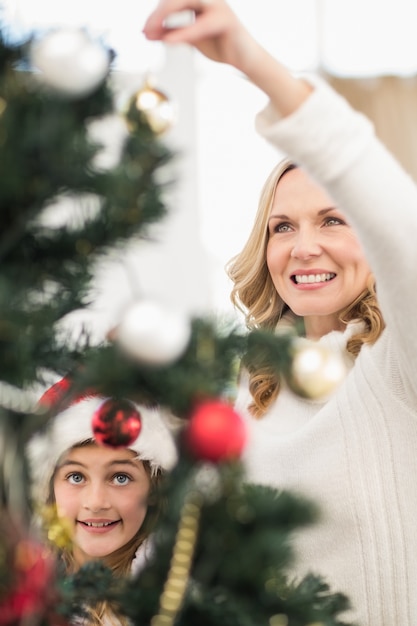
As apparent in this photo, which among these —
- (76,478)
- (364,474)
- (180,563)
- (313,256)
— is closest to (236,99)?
(313,256)

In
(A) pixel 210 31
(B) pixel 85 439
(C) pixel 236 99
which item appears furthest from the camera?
(C) pixel 236 99

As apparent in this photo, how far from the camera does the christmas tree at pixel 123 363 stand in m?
0.52

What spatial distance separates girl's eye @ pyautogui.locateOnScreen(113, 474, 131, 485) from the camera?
47.2 inches

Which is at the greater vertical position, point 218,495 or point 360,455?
point 360,455

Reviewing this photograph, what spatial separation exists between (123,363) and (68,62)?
187 mm

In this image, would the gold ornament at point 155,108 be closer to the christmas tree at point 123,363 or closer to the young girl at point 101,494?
the christmas tree at point 123,363

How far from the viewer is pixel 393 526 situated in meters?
0.99

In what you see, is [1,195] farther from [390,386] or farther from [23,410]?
[390,386]

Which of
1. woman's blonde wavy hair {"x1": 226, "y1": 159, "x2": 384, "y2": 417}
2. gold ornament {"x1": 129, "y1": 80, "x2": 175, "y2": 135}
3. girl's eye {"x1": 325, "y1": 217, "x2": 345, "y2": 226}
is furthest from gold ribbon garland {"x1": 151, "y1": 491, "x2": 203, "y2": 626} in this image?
girl's eye {"x1": 325, "y1": 217, "x2": 345, "y2": 226}

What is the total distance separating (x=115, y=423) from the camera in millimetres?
602

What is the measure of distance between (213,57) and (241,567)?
0.40 m

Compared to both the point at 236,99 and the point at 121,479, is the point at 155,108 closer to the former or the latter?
the point at 121,479

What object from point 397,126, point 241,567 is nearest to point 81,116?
point 241,567

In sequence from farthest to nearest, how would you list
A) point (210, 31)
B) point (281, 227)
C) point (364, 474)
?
point (281, 227), point (364, 474), point (210, 31)
